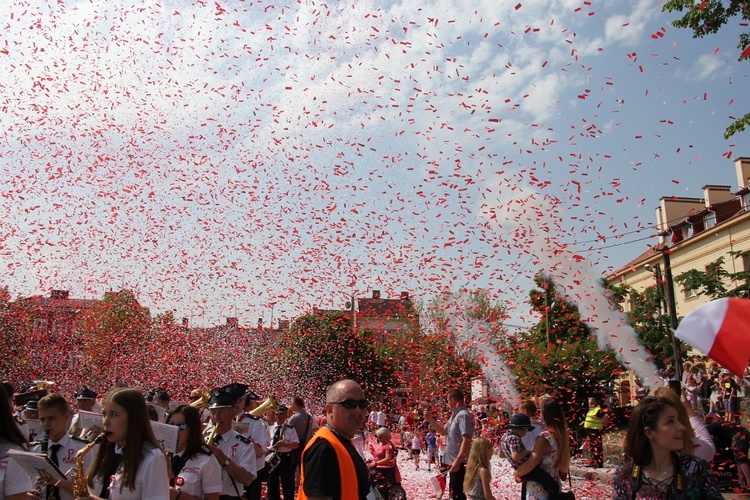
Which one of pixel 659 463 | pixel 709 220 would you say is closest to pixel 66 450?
pixel 659 463

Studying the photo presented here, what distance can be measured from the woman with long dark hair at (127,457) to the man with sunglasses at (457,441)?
519 cm

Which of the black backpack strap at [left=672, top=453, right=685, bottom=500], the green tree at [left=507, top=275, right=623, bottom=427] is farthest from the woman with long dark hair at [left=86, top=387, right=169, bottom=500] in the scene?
the green tree at [left=507, top=275, right=623, bottom=427]

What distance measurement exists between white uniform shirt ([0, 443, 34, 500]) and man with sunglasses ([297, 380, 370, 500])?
1.65 m

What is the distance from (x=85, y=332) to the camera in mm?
52875

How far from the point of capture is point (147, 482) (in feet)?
12.5

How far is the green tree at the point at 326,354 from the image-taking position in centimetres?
5750

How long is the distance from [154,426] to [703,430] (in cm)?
391

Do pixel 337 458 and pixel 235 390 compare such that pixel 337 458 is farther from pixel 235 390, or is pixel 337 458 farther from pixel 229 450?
pixel 235 390

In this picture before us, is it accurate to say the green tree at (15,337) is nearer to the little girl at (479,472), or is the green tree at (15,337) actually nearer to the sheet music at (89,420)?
the little girl at (479,472)

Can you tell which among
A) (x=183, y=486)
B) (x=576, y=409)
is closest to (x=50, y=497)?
(x=183, y=486)

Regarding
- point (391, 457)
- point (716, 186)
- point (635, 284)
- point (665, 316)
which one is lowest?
point (391, 457)

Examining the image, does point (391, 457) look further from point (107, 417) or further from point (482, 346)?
point (482, 346)

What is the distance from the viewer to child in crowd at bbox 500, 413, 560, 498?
6160 mm

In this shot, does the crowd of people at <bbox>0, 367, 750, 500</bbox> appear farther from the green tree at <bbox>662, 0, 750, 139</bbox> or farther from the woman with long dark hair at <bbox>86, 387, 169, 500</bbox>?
the green tree at <bbox>662, 0, 750, 139</bbox>
